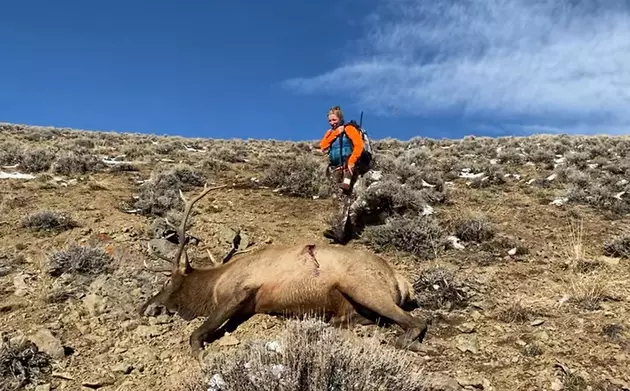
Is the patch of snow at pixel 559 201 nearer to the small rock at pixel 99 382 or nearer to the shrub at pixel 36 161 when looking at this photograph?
the small rock at pixel 99 382

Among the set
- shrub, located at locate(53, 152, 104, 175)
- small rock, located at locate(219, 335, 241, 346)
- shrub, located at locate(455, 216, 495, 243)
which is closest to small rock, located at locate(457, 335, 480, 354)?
small rock, located at locate(219, 335, 241, 346)

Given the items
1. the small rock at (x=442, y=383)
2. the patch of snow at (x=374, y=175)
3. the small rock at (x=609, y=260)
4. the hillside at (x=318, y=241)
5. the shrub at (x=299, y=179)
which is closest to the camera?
the small rock at (x=442, y=383)

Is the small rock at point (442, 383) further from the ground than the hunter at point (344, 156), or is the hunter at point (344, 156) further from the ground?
the hunter at point (344, 156)

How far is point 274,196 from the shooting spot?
12.4 metres

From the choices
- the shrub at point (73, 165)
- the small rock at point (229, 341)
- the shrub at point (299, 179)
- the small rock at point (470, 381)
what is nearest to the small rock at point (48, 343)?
the small rock at point (229, 341)

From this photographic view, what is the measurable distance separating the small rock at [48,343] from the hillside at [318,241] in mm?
17

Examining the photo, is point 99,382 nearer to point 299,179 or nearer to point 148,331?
point 148,331

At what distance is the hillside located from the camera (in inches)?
189

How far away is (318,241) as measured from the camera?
9.34 m

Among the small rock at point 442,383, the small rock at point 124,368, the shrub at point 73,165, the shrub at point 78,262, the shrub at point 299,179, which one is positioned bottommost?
the small rock at point 124,368

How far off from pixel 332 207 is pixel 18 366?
24.1ft

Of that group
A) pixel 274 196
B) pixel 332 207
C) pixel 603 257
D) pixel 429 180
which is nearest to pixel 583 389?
pixel 603 257

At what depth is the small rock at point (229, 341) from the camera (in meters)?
5.47

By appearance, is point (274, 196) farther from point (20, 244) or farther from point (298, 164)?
point (20, 244)
